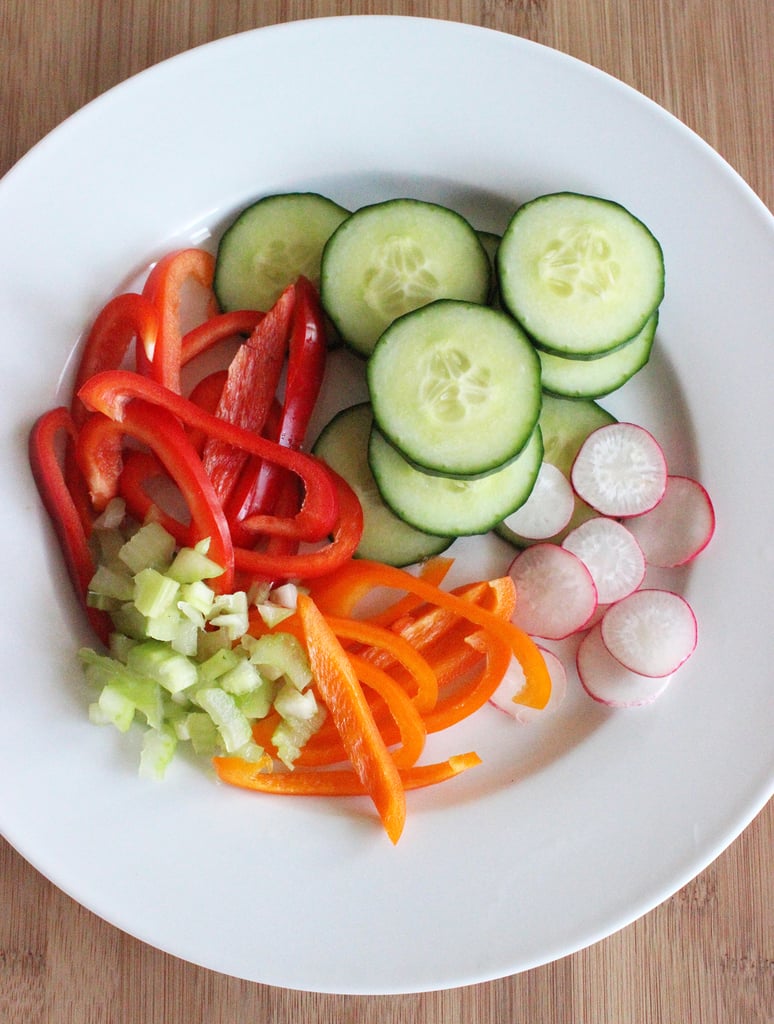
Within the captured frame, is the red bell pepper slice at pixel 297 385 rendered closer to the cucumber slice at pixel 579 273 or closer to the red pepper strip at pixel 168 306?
the red pepper strip at pixel 168 306

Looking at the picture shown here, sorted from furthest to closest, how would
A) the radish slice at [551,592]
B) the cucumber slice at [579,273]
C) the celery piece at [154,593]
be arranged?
the radish slice at [551,592] → the cucumber slice at [579,273] → the celery piece at [154,593]

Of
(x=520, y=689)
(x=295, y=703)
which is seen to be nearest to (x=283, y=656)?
(x=295, y=703)

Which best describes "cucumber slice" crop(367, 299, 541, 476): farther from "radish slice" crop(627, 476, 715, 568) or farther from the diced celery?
the diced celery

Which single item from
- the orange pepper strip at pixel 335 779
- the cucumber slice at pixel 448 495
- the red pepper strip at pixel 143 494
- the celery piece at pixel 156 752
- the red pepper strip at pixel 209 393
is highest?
the red pepper strip at pixel 209 393

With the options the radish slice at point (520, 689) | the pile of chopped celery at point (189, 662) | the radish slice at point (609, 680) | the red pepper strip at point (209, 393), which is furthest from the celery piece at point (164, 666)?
the radish slice at point (609, 680)

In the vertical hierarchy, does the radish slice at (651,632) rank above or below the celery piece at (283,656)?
above

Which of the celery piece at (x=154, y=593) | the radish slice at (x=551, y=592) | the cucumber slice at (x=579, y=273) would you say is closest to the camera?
the celery piece at (x=154, y=593)

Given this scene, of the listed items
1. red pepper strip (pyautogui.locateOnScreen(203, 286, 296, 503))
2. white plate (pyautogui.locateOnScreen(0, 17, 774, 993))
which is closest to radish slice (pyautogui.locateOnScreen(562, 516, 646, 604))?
white plate (pyautogui.locateOnScreen(0, 17, 774, 993))
